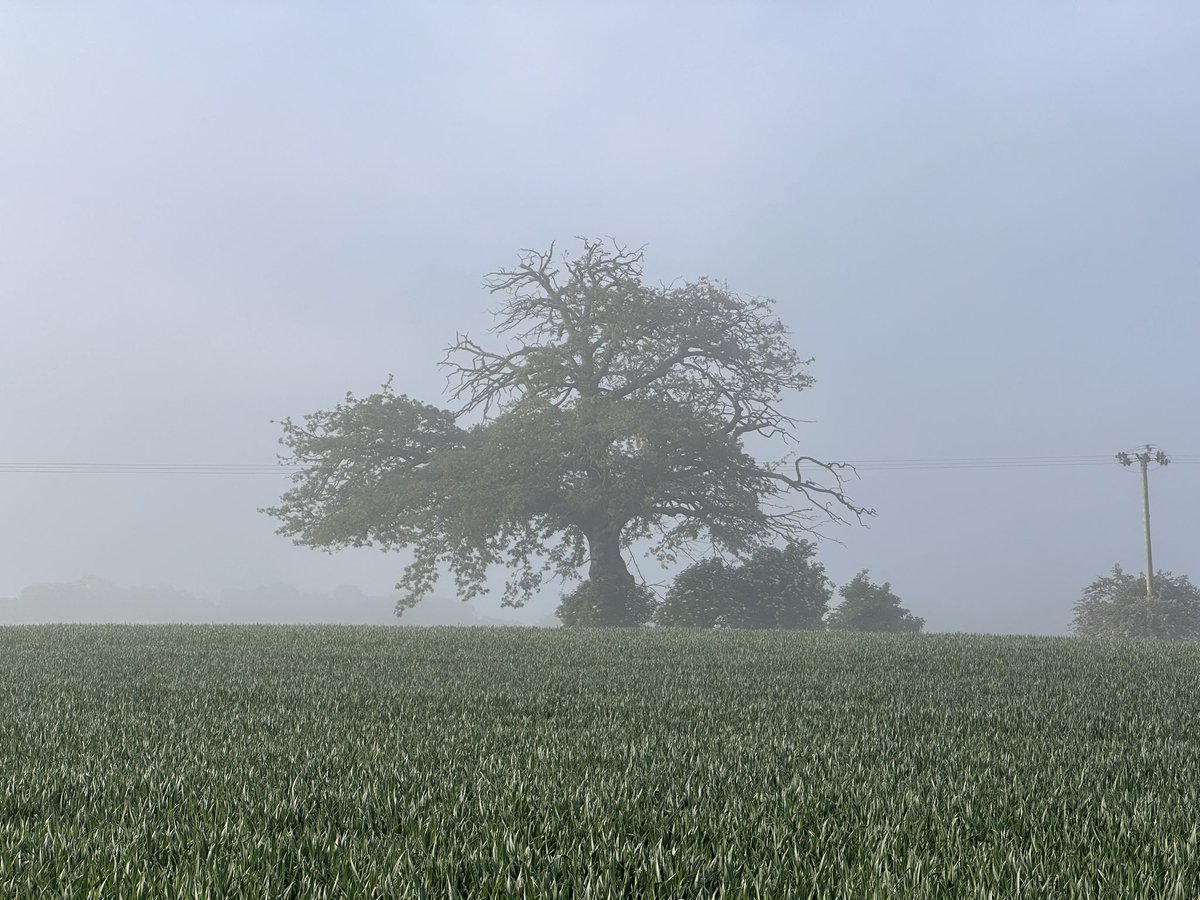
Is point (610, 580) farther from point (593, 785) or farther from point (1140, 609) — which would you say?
point (593, 785)

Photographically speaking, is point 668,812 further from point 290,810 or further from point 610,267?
point 610,267

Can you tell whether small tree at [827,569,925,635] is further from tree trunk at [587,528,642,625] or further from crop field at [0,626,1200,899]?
crop field at [0,626,1200,899]

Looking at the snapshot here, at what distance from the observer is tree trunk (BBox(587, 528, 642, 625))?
3512 cm

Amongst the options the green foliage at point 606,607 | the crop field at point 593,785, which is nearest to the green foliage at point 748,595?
the green foliage at point 606,607

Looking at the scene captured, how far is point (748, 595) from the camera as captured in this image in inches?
1407

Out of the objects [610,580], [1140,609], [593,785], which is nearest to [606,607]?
[610,580]

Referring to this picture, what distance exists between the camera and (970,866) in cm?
439

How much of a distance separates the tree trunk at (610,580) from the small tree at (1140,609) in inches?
782

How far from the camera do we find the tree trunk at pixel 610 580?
115 ft

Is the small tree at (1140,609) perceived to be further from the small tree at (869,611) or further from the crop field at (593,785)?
the crop field at (593,785)

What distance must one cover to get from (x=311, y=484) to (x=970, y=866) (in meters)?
35.4

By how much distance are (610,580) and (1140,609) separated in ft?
72.0

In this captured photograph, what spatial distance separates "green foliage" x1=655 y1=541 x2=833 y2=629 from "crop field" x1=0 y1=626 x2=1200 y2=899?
22063mm

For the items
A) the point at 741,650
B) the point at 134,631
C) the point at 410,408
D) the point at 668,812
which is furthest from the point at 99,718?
the point at 410,408
